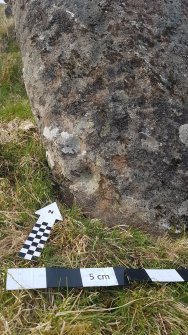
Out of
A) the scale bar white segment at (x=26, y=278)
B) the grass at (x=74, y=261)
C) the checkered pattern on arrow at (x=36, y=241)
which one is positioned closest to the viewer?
the grass at (x=74, y=261)

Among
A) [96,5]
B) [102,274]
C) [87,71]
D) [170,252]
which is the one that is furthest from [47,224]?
[96,5]

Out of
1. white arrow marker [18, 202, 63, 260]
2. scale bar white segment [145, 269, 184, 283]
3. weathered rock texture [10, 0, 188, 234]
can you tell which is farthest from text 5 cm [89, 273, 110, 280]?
weathered rock texture [10, 0, 188, 234]

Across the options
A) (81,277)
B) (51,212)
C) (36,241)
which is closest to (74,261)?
(81,277)

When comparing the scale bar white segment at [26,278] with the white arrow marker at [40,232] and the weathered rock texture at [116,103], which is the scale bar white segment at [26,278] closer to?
the white arrow marker at [40,232]

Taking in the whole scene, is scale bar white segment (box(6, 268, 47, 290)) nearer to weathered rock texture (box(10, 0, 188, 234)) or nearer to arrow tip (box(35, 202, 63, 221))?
arrow tip (box(35, 202, 63, 221))

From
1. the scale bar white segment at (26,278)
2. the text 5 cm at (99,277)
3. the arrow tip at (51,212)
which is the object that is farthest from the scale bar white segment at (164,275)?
the arrow tip at (51,212)

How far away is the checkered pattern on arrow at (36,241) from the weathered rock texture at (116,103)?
39 centimetres

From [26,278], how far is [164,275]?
97cm

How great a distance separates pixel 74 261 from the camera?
3246 millimetres

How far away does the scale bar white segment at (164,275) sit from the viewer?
312cm

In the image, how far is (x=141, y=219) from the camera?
3.65m

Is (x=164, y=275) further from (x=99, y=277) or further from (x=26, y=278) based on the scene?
(x=26, y=278)

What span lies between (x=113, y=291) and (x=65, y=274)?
344 millimetres

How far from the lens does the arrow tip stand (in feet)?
12.0
